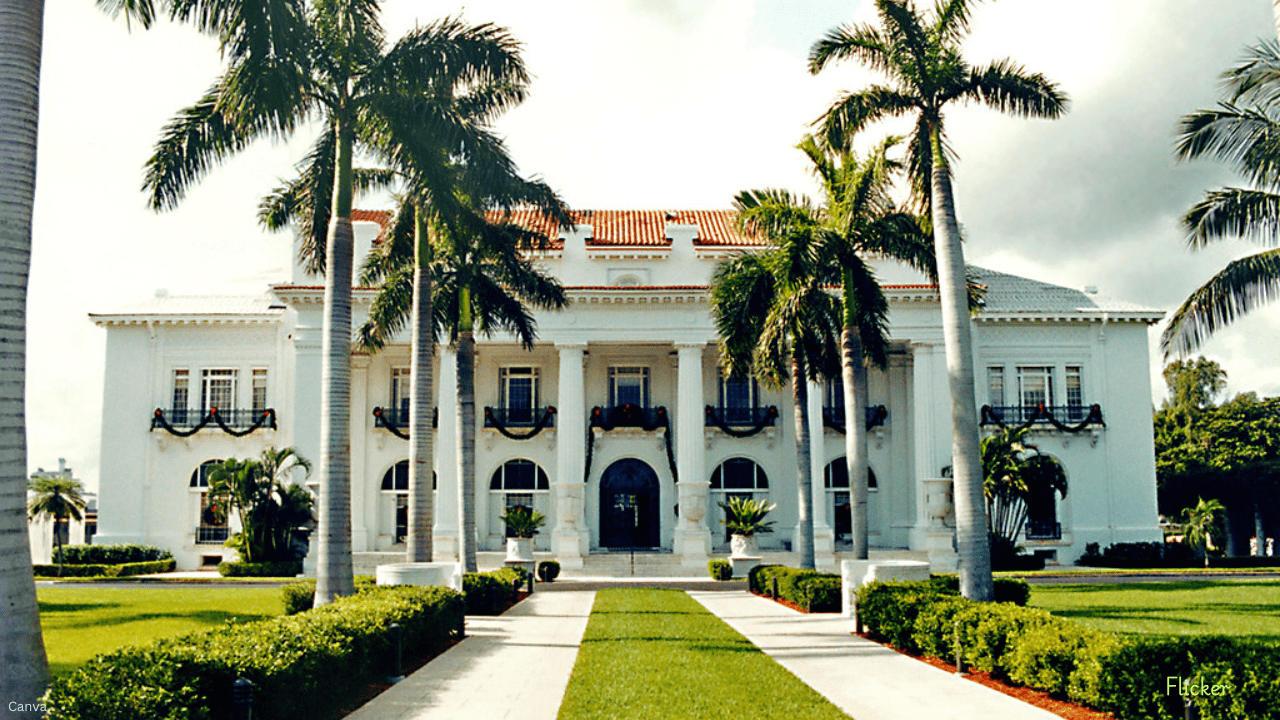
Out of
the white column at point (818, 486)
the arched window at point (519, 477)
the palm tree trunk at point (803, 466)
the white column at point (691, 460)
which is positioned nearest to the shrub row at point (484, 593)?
the palm tree trunk at point (803, 466)

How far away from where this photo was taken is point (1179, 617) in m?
17.7

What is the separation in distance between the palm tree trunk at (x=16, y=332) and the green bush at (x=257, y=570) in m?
27.1

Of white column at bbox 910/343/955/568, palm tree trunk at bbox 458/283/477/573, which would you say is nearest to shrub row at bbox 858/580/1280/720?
palm tree trunk at bbox 458/283/477/573

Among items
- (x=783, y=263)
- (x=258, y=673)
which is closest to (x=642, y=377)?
(x=783, y=263)

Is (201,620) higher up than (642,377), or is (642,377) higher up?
(642,377)

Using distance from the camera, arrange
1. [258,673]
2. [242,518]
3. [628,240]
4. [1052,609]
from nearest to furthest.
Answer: [258,673] → [1052,609] → [242,518] → [628,240]

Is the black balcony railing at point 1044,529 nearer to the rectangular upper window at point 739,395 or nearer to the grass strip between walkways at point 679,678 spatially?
the rectangular upper window at point 739,395

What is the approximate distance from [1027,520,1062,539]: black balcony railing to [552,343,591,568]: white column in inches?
697

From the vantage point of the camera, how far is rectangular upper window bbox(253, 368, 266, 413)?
139 feet

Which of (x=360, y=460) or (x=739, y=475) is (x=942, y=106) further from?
(x=360, y=460)

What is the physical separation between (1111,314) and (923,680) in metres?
34.9

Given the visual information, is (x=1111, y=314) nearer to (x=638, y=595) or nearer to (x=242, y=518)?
(x=638, y=595)

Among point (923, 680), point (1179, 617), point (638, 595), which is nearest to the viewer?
point (923, 680)

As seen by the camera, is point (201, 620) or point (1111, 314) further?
point (1111, 314)
